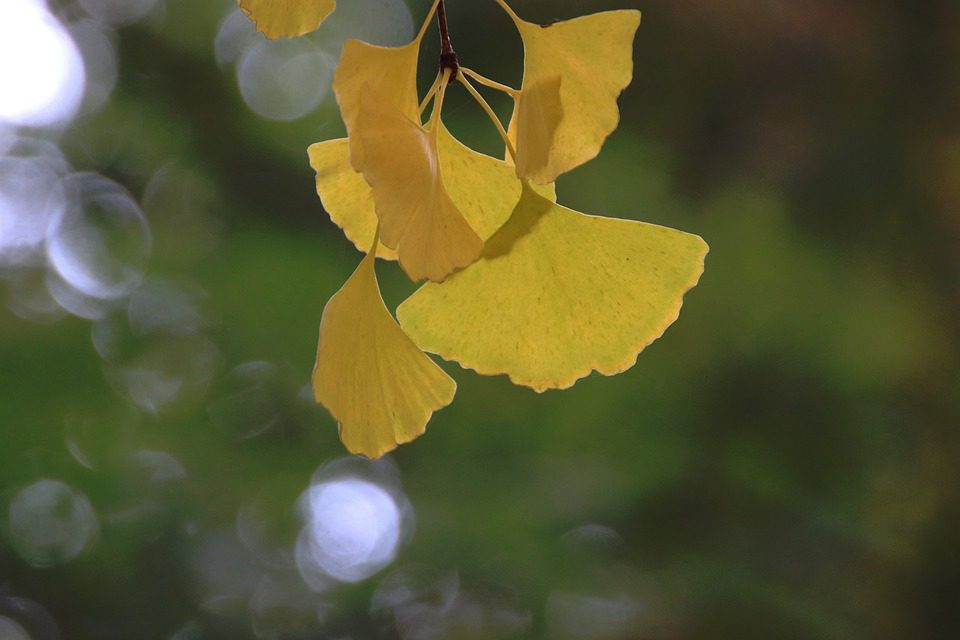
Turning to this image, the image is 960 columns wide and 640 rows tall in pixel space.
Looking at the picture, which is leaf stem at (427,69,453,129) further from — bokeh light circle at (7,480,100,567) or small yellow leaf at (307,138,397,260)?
bokeh light circle at (7,480,100,567)

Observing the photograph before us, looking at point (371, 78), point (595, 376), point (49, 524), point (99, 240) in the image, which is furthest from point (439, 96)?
point (49, 524)

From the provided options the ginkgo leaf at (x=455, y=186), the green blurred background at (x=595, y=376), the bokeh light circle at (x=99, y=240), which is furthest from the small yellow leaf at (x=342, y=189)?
the bokeh light circle at (x=99, y=240)

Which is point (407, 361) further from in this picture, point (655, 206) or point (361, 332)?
point (655, 206)

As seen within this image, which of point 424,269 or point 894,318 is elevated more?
point 424,269

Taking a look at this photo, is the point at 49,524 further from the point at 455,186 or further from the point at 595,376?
the point at 455,186

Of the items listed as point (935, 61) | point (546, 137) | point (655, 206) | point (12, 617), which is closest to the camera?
point (546, 137)

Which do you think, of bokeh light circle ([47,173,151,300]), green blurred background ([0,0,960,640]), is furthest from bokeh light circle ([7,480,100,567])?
bokeh light circle ([47,173,151,300])

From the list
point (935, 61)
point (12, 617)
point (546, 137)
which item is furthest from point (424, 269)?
point (12, 617)

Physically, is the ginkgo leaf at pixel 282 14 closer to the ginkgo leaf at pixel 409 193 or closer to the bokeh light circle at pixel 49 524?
the ginkgo leaf at pixel 409 193
